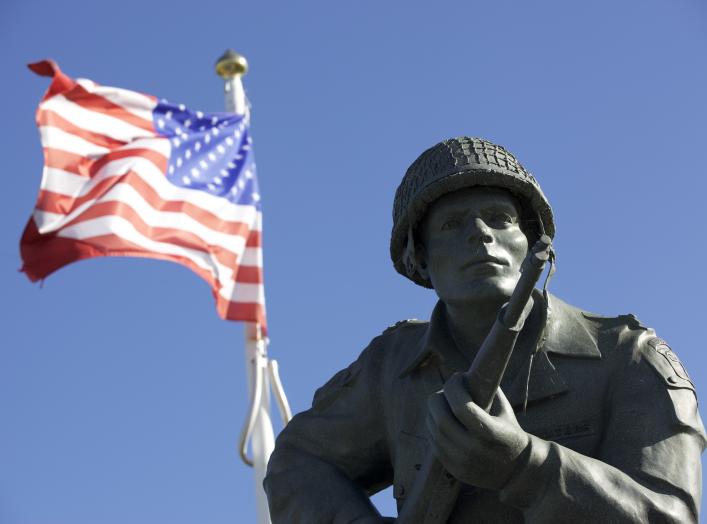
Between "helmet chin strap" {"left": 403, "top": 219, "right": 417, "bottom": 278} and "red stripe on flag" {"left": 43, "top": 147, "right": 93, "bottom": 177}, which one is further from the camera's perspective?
"red stripe on flag" {"left": 43, "top": 147, "right": 93, "bottom": 177}

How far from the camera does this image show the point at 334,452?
6.26m

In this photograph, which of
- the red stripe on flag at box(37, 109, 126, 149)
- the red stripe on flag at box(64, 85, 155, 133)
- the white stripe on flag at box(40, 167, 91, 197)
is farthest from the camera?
the red stripe on flag at box(64, 85, 155, 133)

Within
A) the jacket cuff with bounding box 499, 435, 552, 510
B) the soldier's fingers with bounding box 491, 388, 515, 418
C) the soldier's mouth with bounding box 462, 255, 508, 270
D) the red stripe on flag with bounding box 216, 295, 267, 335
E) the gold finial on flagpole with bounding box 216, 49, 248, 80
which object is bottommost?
the jacket cuff with bounding box 499, 435, 552, 510

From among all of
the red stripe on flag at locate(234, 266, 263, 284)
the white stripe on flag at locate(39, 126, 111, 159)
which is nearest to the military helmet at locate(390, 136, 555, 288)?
the red stripe on flag at locate(234, 266, 263, 284)

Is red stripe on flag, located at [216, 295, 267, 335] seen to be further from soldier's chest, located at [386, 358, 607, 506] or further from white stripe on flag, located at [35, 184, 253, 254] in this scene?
soldier's chest, located at [386, 358, 607, 506]

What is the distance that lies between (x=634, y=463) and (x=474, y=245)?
1069 mm

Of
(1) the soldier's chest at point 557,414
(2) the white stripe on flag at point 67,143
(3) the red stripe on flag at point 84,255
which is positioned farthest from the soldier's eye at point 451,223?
(2) the white stripe on flag at point 67,143

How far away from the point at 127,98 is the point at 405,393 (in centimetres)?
1468

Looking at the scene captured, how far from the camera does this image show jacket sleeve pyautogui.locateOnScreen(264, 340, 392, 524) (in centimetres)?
600

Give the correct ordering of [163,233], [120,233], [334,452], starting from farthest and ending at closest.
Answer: [163,233], [120,233], [334,452]

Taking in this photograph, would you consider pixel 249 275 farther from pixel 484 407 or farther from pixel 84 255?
pixel 484 407

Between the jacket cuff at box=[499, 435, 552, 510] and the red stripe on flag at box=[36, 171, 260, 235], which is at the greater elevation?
the red stripe on flag at box=[36, 171, 260, 235]

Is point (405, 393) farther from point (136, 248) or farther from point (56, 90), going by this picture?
point (56, 90)

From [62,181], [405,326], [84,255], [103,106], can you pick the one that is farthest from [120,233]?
[405,326]
